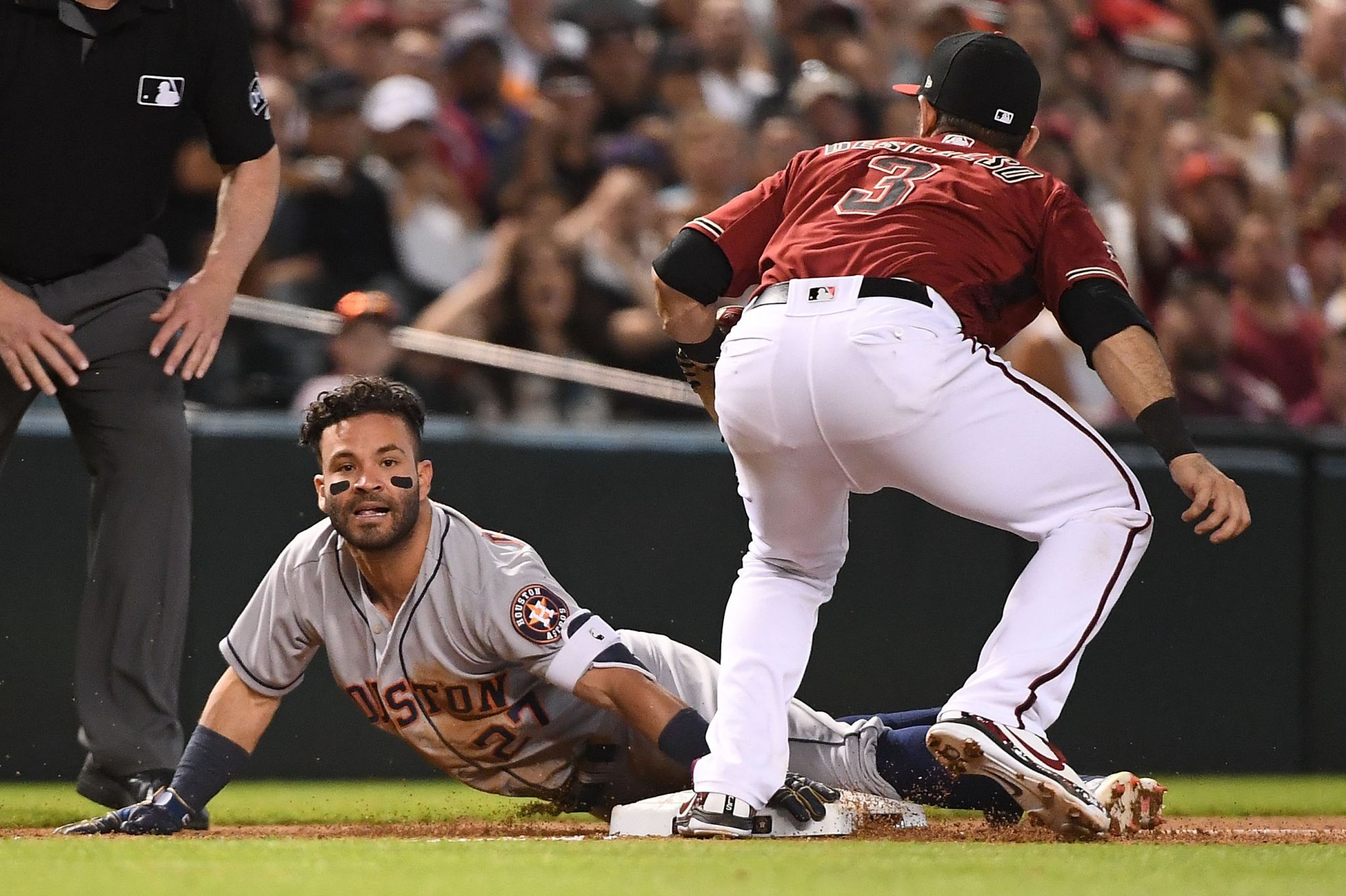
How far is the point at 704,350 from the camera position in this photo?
4215 mm

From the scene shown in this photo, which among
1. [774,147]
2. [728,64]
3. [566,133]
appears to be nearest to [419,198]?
[566,133]

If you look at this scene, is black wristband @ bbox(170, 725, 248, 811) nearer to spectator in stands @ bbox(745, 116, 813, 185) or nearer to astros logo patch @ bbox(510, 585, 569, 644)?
astros logo patch @ bbox(510, 585, 569, 644)

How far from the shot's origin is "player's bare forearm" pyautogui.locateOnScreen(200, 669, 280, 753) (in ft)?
13.5

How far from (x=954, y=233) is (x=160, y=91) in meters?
2.03

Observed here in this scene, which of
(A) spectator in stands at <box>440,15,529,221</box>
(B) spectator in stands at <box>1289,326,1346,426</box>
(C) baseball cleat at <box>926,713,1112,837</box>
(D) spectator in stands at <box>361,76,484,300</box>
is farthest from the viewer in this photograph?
(B) spectator in stands at <box>1289,326,1346,426</box>

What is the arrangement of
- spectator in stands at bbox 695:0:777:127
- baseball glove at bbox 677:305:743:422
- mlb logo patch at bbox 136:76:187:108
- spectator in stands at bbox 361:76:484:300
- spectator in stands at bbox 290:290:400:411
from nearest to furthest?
1. baseball glove at bbox 677:305:743:422
2. mlb logo patch at bbox 136:76:187:108
3. spectator in stands at bbox 290:290:400:411
4. spectator in stands at bbox 361:76:484:300
5. spectator in stands at bbox 695:0:777:127

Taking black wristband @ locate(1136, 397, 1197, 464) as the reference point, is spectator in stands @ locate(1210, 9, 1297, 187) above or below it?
above

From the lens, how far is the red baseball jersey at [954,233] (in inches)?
148

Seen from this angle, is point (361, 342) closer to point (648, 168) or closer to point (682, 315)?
point (648, 168)

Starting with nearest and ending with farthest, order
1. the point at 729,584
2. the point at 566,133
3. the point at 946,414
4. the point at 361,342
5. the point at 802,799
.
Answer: the point at 946,414 < the point at 802,799 < the point at 729,584 < the point at 361,342 < the point at 566,133

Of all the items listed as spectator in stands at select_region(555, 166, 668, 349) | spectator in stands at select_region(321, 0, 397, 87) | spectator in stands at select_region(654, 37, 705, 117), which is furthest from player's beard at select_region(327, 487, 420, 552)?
spectator in stands at select_region(654, 37, 705, 117)

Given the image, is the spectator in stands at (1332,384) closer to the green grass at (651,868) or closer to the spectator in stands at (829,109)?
the spectator in stands at (829,109)

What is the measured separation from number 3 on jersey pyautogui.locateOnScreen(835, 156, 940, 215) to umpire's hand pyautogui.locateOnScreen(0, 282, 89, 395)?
1.88 meters

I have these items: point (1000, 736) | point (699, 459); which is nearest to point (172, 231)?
point (699, 459)
